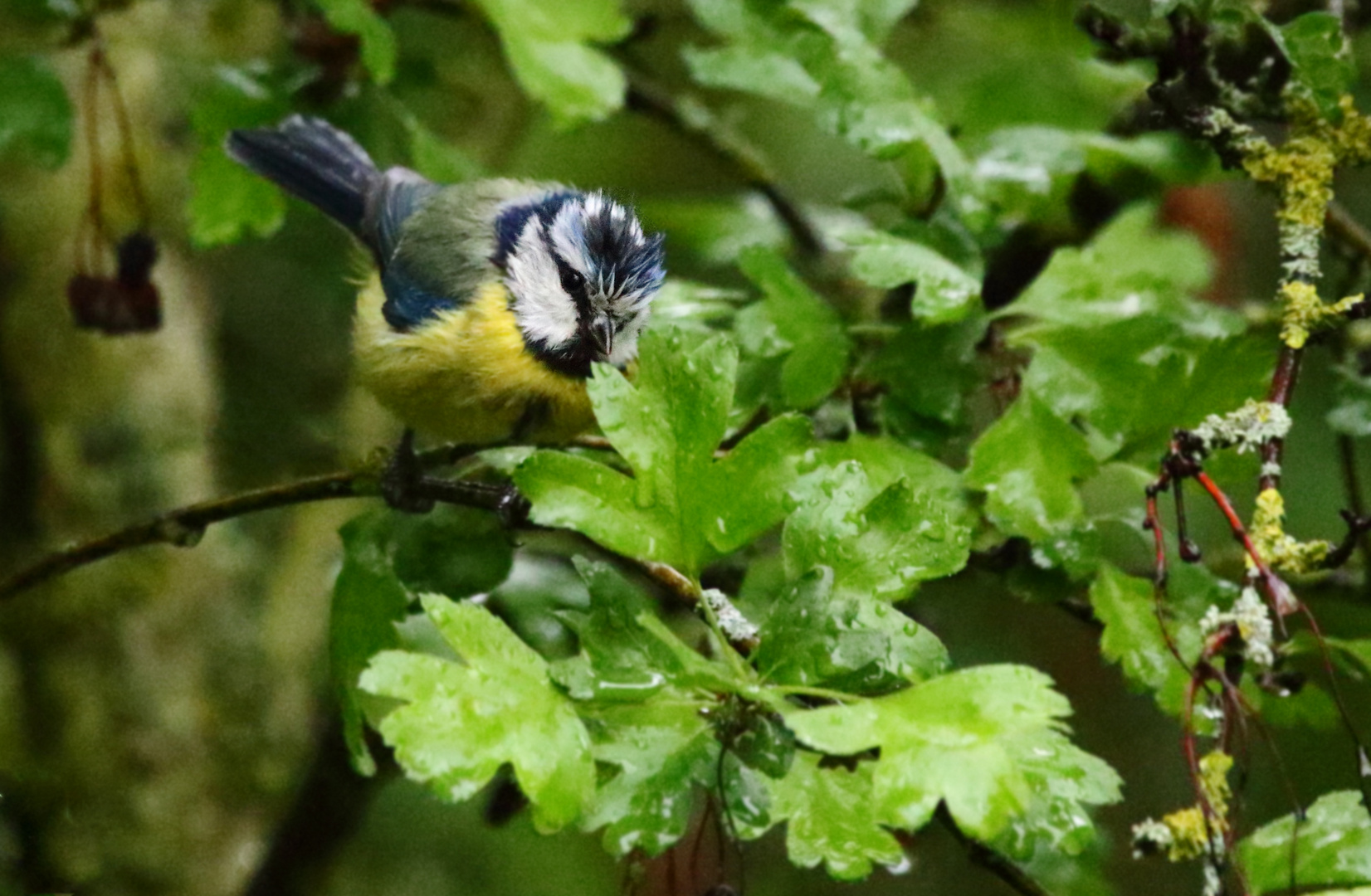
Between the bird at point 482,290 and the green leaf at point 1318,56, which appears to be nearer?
the green leaf at point 1318,56

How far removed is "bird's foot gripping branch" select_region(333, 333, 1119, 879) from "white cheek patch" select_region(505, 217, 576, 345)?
30.5 inches

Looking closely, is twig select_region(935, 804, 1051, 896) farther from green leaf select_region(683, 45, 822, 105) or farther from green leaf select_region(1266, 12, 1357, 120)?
green leaf select_region(683, 45, 822, 105)

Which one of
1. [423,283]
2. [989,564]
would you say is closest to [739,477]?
[989,564]

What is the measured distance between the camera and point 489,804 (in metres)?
1.91

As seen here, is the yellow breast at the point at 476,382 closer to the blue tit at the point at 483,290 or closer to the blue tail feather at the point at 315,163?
the blue tit at the point at 483,290

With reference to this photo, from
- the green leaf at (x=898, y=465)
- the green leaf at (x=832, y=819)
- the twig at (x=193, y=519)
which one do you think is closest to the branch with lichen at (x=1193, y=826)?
the green leaf at (x=832, y=819)

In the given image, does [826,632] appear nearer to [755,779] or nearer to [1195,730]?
[755,779]

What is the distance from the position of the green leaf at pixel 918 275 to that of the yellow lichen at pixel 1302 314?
0.32 m

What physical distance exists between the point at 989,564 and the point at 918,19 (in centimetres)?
158

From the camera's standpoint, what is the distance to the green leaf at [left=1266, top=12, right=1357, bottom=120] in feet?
4.86

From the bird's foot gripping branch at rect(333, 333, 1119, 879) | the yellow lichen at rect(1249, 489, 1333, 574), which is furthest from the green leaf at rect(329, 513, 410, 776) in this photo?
the yellow lichen at rect(1249, 489, 1333, 574)

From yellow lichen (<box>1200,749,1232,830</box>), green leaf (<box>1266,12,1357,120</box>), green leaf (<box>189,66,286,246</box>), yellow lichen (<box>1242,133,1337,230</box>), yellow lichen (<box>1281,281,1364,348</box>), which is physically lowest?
green leaf (<box>189,66,286,246</box>)

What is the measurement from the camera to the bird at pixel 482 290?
186 cm

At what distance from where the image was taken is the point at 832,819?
1112 mm
